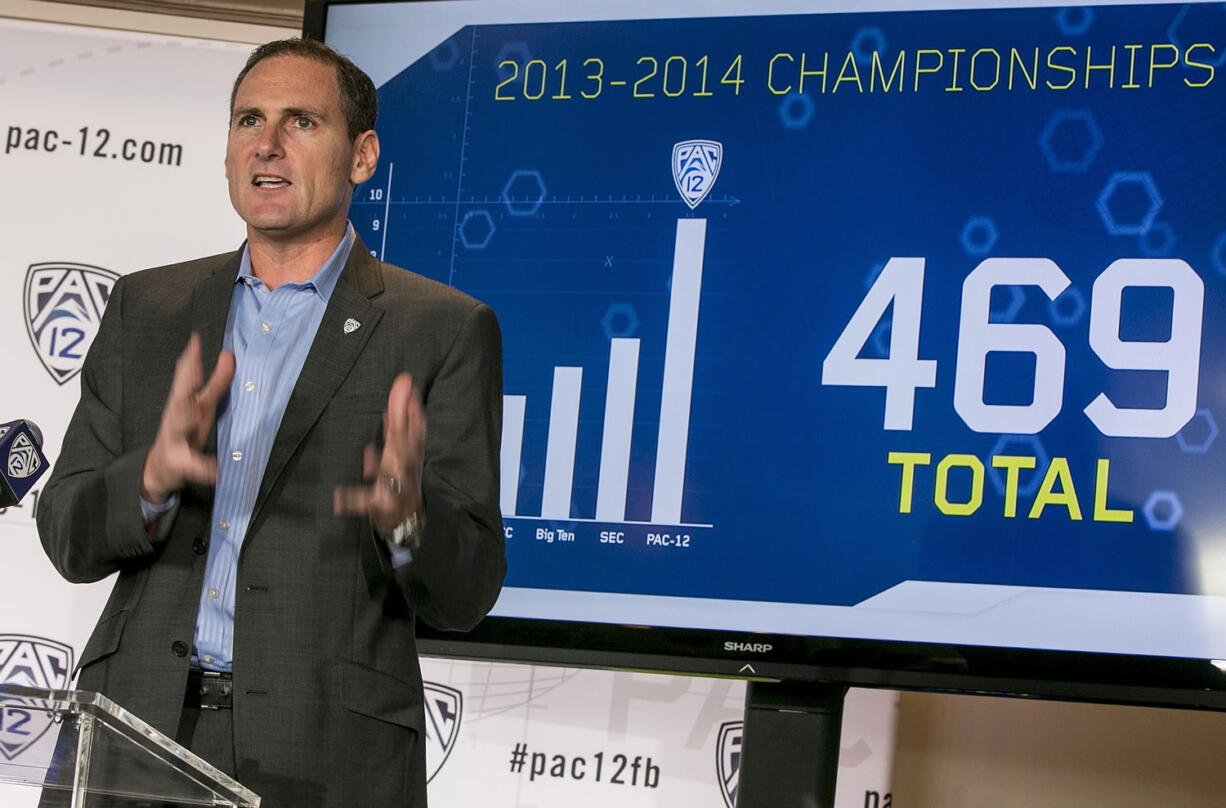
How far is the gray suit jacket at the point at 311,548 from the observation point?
1958 millimetres

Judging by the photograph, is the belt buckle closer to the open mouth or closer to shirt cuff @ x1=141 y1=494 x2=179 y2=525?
shirt cuff @ x1=141 y1=494 x2=179 y2=525

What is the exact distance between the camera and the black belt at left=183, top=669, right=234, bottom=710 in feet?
6.51

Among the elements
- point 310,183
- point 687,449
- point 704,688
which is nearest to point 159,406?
point 310,183

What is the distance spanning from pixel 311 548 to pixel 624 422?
1120 mm

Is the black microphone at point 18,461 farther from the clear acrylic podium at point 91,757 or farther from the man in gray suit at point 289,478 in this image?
the clear acrylic podium at point 91,757

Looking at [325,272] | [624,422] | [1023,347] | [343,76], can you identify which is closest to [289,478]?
[325,272]

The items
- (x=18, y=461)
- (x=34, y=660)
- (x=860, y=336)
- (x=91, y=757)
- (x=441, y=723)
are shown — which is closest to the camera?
(x=91, y=757)

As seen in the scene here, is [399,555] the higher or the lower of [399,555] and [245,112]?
the lower

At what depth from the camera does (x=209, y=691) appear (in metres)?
1.99

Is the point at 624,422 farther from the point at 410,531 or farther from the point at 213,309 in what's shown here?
the point at 410,531

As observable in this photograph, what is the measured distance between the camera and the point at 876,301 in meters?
3.00

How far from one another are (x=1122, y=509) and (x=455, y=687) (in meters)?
1.57

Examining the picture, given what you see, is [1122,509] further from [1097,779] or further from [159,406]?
[159,406]

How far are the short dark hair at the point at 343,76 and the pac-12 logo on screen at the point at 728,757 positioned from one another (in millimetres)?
1668
